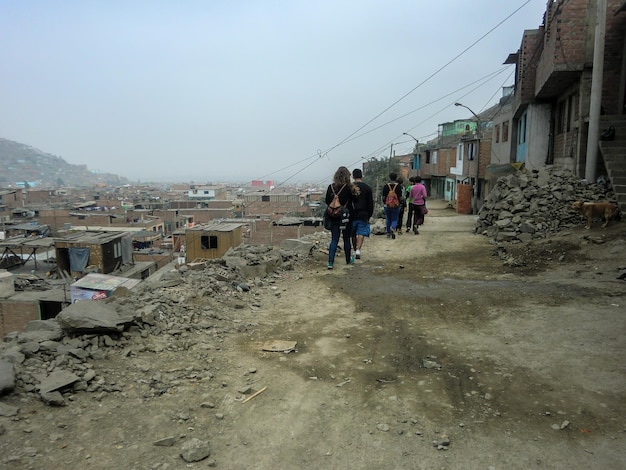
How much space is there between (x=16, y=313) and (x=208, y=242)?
11.1 m

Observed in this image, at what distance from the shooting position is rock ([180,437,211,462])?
245 cm

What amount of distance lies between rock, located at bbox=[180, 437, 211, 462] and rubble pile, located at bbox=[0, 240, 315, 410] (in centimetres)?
72

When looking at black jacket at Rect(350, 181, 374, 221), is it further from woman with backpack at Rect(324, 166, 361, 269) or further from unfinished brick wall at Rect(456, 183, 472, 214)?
unfinished brick wall at Rect(456, 183, 472, 214)


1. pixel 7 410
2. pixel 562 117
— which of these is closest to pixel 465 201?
pixel 562 117

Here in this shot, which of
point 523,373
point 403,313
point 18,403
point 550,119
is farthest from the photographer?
point 550,119

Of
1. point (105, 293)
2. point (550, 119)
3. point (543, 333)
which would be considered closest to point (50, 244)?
point (105, 293)

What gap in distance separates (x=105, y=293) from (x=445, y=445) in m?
17.7

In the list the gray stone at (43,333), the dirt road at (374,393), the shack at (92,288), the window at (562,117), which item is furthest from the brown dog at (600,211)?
the shack at (92,288)

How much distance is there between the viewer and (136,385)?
322 cm

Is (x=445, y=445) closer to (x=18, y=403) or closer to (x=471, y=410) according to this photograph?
(x=471, y=410)

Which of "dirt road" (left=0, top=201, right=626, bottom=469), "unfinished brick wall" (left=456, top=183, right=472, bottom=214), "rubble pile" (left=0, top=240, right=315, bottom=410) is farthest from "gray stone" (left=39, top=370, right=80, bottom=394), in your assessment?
"unfinished brick wall" (left=456, top=183, right=472, bottom=214)

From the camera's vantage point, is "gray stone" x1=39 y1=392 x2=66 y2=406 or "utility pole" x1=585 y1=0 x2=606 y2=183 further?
"utility pole" x1=585 y1=0 x2=606 y2=183

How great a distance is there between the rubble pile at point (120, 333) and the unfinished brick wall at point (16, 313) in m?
15.5

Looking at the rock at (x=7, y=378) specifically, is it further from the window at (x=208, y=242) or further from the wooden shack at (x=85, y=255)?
the wooden shack at (x=85, y=255)
